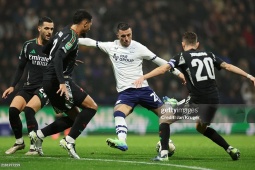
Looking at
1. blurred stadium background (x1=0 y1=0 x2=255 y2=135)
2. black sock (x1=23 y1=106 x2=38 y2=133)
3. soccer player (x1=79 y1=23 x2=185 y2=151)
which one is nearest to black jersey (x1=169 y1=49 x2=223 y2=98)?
soccer player (x1=79 y1=23 x2=185 y2=151)

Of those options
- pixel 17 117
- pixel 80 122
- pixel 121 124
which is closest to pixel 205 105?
pixel 121 124

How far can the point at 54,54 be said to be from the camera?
938cm

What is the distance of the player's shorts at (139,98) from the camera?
10430 millimetres

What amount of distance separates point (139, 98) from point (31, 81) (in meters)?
1.89

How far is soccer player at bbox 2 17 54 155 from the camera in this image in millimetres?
10703

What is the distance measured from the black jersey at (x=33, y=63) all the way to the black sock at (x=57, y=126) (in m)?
1.02

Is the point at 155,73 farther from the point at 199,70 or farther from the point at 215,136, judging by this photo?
the point at 215,136

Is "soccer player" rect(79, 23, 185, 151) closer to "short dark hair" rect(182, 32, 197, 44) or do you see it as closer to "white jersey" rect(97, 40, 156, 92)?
"white jersey" rect(97, 40, 156, 92)

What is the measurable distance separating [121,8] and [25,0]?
3.00m

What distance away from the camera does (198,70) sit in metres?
9.52

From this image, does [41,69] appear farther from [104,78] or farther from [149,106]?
[104,78]

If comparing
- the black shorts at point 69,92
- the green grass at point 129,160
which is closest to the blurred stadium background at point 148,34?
the green grass at point 129,160

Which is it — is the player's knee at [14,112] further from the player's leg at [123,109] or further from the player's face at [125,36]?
the player's face at [125,36]

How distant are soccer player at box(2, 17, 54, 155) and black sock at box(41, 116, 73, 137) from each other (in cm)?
63
